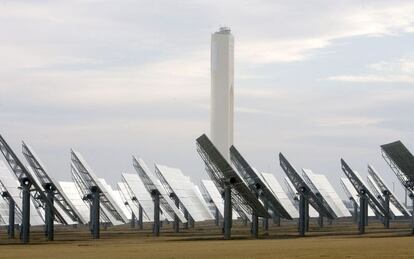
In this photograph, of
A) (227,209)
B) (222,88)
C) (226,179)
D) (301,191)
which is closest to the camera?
(227,209)

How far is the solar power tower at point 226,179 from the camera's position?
227 feet

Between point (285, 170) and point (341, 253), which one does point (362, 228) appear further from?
point (341, 253)

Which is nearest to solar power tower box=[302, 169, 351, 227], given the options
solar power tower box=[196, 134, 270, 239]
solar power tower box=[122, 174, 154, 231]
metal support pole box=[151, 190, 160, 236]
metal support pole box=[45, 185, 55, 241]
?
solar power tower box=[122, 174, 154, 231]

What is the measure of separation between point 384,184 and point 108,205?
3926 cm

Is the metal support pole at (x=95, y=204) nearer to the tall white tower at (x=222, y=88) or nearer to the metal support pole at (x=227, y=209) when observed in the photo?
the metal support pole at (x=227, y=209)

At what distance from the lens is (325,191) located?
4392 inches

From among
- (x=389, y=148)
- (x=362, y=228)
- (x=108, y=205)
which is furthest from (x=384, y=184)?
(x=108, y=205)

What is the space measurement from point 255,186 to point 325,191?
37.2m

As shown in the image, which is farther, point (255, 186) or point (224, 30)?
point (224, 30)

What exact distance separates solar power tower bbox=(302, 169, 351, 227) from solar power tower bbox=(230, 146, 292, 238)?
26.6 m

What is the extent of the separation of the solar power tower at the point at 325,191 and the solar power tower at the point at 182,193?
45.2 feet

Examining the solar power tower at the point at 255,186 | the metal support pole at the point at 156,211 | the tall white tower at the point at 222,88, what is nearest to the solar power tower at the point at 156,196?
the metal support pole at the point at 156,211

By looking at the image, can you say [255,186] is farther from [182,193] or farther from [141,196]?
[141,196]

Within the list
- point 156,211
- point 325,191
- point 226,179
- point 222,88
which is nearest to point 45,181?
point 226,179
